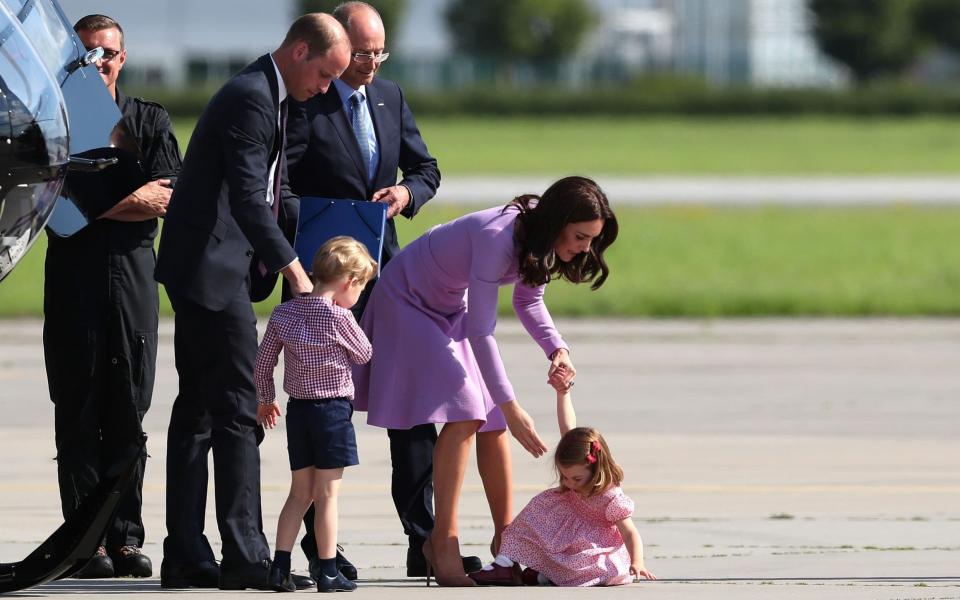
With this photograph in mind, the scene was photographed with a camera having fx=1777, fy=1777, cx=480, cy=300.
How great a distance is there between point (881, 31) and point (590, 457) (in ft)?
322

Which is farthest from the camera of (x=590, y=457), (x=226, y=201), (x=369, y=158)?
(x=369, y=158)

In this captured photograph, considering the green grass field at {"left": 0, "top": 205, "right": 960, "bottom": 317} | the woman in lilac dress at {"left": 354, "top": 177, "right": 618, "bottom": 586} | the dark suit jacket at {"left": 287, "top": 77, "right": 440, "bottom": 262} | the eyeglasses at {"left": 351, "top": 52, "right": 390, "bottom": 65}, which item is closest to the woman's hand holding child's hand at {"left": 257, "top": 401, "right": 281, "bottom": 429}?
the woman in lilac dress at {"left": 354, "top": 177, "right": 618, "bottom": 586}

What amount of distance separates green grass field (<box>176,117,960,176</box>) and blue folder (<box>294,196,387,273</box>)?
29.7m

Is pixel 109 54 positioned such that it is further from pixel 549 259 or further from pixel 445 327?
pixel 549 259

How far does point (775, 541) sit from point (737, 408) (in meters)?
3.89

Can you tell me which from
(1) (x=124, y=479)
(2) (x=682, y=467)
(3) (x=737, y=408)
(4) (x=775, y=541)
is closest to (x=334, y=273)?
(1) (x=124, y=479)

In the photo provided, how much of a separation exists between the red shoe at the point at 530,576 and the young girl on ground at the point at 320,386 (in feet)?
2.11

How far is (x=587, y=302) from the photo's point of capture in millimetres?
16875

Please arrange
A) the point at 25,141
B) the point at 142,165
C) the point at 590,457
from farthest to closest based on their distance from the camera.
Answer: the point at 142,165 → the point at 590,457 → the point at 25,141

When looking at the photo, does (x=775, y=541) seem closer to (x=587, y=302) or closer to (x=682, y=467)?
(x=682, y=467)

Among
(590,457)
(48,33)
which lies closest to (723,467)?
(590,457)

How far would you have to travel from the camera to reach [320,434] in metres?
5.68

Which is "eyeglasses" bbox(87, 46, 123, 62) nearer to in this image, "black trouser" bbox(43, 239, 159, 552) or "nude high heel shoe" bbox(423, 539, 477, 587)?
"black trouser" bbox(43, 239, 159, 552)

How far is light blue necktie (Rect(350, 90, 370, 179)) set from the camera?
652 cm
